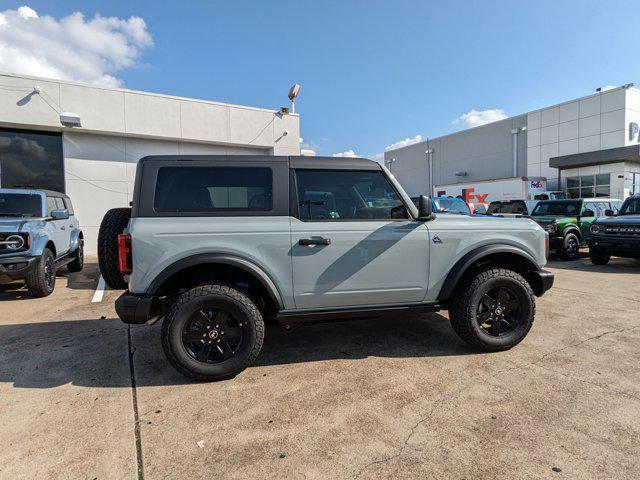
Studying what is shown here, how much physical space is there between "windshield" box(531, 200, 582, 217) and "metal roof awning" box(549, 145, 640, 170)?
1251 cm

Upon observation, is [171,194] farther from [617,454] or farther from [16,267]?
[16,267]

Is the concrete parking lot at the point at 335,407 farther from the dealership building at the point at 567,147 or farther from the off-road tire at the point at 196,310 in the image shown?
the dealership building at the point at 567,147

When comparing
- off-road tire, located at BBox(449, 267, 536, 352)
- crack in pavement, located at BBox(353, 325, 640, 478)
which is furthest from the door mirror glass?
crack in pavement, located at BBox(353, 325, 640, 478)

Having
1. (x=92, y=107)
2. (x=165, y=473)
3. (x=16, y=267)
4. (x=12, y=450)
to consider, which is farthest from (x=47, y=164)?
(x=165, y=473)

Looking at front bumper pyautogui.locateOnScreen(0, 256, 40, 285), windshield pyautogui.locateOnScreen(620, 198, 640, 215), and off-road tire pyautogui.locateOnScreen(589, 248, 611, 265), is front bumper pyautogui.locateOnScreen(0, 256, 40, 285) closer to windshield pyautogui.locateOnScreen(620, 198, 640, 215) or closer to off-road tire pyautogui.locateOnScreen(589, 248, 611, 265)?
off-road tire pyautogui.locateOnScreen(589, 248, 611, 265)

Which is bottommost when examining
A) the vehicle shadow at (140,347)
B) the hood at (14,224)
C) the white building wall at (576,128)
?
the vehicle shadow at (140,347)

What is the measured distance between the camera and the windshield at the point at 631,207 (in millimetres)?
9657

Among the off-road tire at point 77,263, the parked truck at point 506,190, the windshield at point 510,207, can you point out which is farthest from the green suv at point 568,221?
the off-road tire at point 77,263

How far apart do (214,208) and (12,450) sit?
207cm

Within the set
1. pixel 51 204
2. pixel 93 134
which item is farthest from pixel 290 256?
pixel 93 134

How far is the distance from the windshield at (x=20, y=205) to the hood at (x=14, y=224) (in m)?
0.38

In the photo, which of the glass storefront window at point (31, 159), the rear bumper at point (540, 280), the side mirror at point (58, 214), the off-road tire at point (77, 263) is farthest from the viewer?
the glass storefront window at point (31, 159)

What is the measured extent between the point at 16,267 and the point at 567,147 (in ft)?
96.5

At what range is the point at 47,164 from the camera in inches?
454
